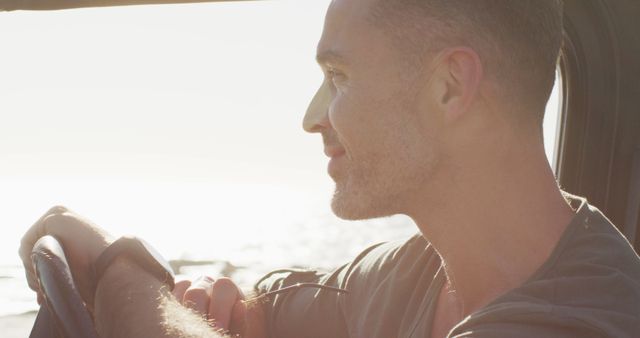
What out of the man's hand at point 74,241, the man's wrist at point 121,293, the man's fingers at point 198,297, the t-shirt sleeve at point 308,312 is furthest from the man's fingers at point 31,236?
the t-shirt sleeve at point 308,312

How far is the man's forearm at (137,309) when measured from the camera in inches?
45.4

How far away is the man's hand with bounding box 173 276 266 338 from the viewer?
63.9 inches

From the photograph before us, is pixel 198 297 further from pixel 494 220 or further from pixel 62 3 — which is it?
pixel 62 3

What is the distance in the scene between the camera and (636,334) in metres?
1.09

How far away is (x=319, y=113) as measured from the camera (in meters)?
1.52

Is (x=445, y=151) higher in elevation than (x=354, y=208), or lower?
higher

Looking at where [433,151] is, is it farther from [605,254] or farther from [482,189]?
[605,254]

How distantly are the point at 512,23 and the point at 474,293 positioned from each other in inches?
19.1

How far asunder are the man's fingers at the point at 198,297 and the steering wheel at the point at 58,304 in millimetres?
542

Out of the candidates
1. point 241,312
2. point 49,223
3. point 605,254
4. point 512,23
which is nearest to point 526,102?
point 512,23

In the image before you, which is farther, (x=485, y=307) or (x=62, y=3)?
(x=62, y=3)

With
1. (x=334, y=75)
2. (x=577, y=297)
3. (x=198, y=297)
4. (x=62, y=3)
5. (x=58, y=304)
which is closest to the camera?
(x=58, y=304)

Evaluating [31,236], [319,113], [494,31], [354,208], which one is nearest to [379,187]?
[354,208]

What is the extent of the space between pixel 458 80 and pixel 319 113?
0.28m
